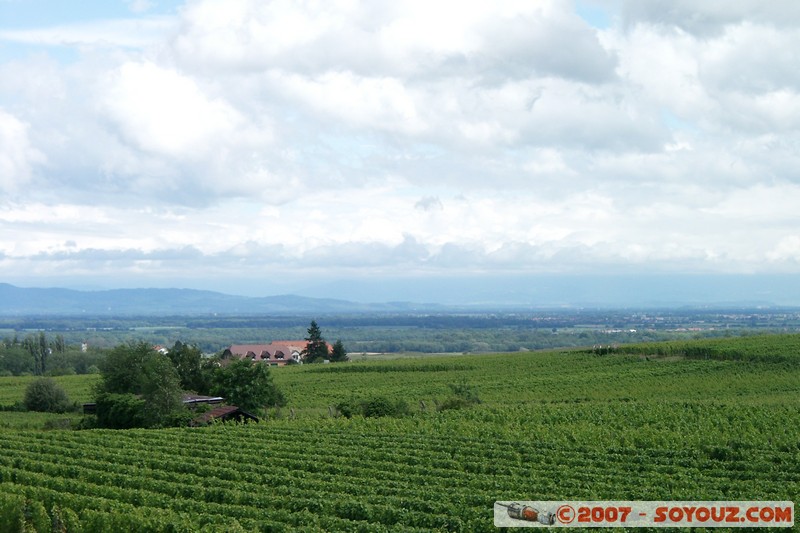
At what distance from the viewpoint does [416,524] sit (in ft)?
63.5

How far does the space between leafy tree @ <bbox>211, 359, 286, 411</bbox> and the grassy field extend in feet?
12.6

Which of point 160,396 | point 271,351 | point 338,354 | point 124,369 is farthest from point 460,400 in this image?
point 271,351

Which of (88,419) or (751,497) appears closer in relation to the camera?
(751,497)

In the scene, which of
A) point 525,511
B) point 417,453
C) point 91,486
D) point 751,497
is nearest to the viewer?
point 525,511

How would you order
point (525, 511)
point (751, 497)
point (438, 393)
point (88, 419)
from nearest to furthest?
point (525, 511) < point (751, 497) < point (88, 419) < point (438, 393)

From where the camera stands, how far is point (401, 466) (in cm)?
2573

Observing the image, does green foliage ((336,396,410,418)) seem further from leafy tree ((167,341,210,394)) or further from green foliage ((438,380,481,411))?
leafy tree ((167,341,210,394))

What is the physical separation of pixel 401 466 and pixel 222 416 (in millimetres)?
20248

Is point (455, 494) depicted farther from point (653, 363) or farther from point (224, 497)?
point (653, 363)

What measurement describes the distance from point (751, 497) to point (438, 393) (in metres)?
37.9

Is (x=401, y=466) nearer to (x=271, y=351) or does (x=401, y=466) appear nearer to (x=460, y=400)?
(x=460, y=400)

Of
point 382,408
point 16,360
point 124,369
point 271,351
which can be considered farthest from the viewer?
point 271,351

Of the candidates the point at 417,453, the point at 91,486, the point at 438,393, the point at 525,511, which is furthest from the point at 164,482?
the point at 438,393

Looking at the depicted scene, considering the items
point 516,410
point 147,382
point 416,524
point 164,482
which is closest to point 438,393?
point 516,410
